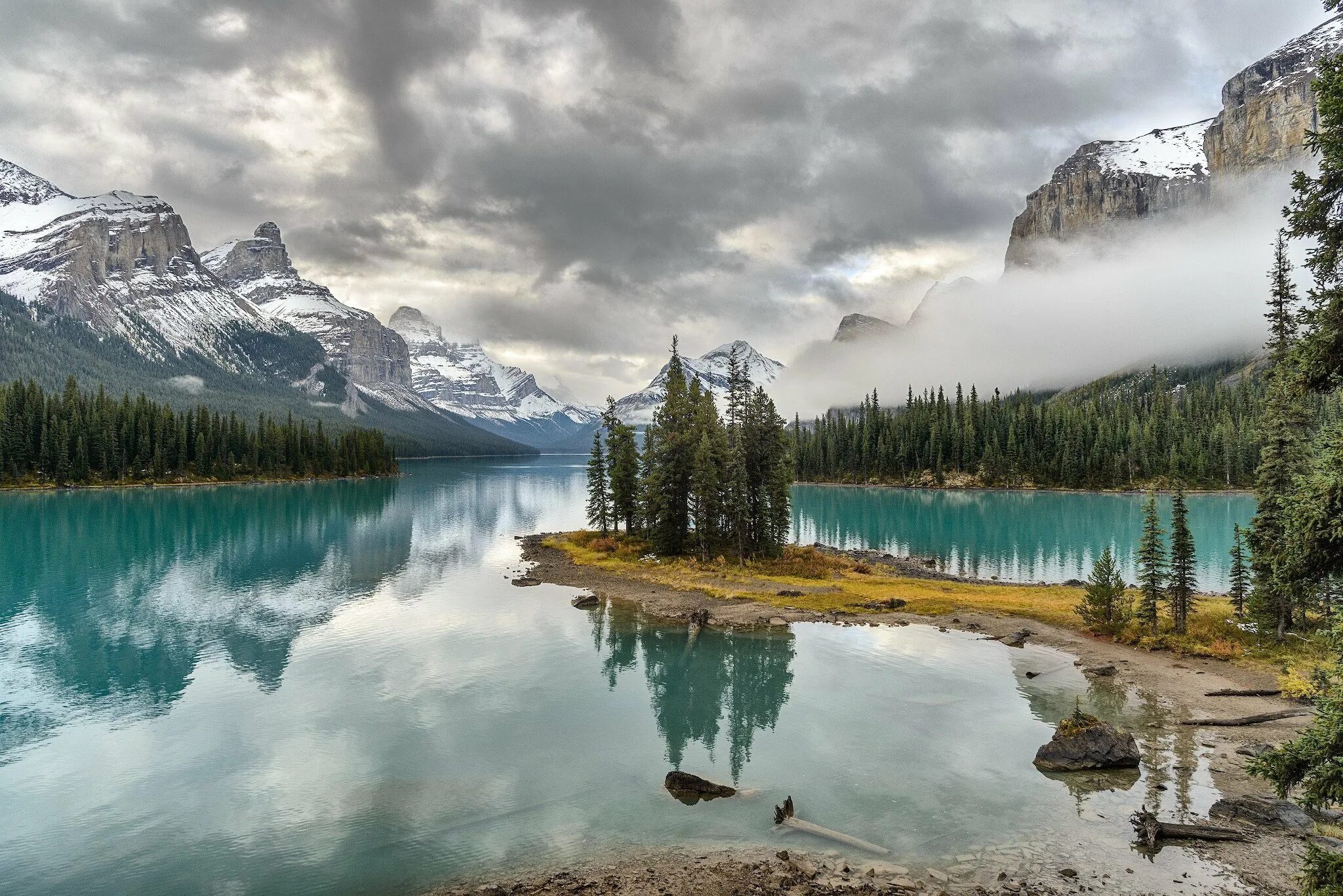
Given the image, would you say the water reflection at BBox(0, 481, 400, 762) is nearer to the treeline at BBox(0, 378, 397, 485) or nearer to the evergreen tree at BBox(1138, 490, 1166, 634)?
the treeline at BBox(0, 378, 397, 485)

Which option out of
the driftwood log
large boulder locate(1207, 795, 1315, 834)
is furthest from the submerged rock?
large boulder locate(1207, 795, 1315, 834)

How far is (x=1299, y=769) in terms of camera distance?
979 cm

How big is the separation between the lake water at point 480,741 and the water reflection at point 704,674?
0.22 meters

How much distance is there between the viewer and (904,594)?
54.9 m

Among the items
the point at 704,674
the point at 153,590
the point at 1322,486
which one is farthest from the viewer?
the point at 153,590

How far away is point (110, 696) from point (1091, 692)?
1862 inches

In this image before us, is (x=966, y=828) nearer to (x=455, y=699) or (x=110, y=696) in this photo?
(x=455, y=699)

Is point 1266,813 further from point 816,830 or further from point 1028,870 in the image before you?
point 816,830

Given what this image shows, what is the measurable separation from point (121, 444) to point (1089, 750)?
7445 inches

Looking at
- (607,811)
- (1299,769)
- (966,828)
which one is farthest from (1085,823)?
(607,811)

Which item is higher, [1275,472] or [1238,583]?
[1275,472]

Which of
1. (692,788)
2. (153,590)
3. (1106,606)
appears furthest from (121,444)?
(1106,606)

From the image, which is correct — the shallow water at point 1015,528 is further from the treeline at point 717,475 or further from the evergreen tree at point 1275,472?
the evergreen tree at point 1275,472

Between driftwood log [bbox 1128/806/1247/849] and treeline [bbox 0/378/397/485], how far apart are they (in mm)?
187432
